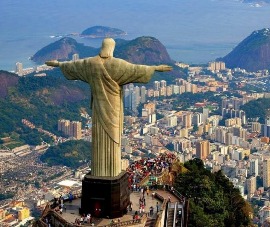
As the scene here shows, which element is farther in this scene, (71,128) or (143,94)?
(143,94)

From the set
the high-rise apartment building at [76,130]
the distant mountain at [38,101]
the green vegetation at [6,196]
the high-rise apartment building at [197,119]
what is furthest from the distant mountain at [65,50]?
the green vegetation at [6,196]

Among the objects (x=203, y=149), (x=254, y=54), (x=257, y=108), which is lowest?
(x=203, y=149)

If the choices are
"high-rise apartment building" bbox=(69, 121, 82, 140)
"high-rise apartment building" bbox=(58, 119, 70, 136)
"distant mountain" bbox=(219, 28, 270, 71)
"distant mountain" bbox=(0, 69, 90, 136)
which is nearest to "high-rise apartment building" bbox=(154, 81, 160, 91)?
"distant mountain" bbox=(0, 69, 90, 136)

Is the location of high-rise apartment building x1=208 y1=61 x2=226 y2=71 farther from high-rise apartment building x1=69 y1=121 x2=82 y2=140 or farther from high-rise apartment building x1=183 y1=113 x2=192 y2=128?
high-rise apartment building x1=69 y1=121 x2=82 y2=140

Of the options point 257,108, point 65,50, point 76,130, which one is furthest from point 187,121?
point 65,50

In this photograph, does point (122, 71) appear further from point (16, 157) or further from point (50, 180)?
point (16, 157)

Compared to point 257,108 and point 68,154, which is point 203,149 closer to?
point 68,154

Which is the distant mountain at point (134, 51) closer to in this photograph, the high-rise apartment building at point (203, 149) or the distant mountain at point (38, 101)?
the distant mountain at point (38, 101)
